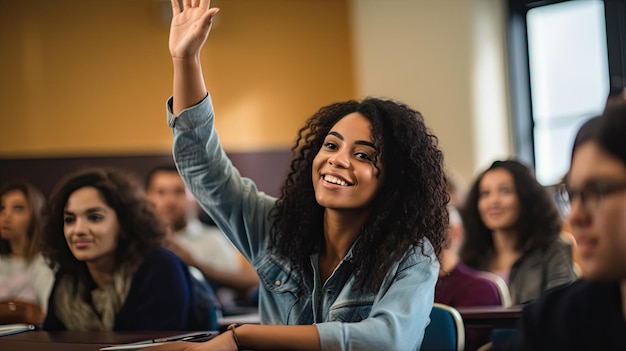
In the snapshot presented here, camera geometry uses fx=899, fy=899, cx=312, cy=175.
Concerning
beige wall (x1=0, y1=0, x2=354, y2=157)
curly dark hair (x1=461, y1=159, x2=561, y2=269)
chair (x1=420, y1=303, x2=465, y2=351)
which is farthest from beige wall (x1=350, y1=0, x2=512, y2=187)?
chair (x1=420, y1=303, x2=465, y2=351)

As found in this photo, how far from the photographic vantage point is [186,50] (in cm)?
212

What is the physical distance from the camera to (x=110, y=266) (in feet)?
9.42

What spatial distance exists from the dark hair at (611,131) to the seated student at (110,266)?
1.70 m

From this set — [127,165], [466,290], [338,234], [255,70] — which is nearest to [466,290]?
[466,290]

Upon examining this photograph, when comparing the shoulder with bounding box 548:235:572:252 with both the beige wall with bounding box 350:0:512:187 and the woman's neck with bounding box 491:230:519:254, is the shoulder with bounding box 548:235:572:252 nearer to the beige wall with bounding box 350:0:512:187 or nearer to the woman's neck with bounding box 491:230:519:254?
the woman's neck with bounding box 491:230:519:254

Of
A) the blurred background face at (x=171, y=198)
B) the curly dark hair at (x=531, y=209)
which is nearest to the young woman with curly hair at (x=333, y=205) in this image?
the curly dark hair at (x=531, y=209)

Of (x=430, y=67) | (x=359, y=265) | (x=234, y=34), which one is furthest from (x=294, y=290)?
(x=234, y=34)

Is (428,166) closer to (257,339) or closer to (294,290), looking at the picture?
(294,290)

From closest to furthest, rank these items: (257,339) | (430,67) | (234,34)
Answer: (257,339), (430,67), (234,34)

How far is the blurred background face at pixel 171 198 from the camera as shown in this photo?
491cm

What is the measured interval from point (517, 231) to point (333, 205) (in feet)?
5.64

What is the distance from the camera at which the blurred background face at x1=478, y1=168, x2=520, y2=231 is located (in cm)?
359

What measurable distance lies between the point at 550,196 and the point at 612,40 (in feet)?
8.41

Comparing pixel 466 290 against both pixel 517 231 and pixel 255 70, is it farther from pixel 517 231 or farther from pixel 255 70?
pixel 255 70
